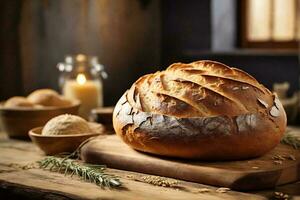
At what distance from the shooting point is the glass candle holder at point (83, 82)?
7.50 feet

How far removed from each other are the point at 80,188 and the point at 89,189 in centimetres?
2

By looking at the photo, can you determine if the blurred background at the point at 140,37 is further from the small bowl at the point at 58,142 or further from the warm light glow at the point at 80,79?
the small bowl at the point at 58,142

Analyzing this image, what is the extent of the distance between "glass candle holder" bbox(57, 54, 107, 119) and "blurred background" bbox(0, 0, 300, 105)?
32.5 inches

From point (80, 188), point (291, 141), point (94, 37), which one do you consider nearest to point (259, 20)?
point (94, 37)

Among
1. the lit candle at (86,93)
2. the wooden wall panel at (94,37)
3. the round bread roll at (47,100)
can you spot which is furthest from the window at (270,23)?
the round bread roll at (47,100)

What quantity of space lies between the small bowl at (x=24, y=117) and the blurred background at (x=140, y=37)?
1388mm

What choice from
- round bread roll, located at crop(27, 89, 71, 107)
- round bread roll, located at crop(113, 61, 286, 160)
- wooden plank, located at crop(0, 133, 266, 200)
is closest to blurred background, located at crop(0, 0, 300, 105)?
round bread roll, located at crop(27, 89, 71, 107)

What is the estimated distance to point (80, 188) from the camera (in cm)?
118

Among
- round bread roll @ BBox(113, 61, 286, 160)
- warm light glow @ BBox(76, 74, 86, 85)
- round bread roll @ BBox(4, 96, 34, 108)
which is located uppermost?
round bread roll @ BBox(113, 61, 286, 160)

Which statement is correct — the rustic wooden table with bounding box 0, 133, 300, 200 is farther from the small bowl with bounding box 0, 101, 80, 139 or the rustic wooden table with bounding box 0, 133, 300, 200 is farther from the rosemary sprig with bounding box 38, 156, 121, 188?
the small bowl with bounding box 0, 101, 80, 139

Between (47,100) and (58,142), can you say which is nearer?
(58,142)

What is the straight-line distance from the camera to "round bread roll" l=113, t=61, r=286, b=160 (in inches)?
48.3

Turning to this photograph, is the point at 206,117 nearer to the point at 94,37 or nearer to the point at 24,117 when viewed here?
the point at 24,117

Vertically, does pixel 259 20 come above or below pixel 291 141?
above
